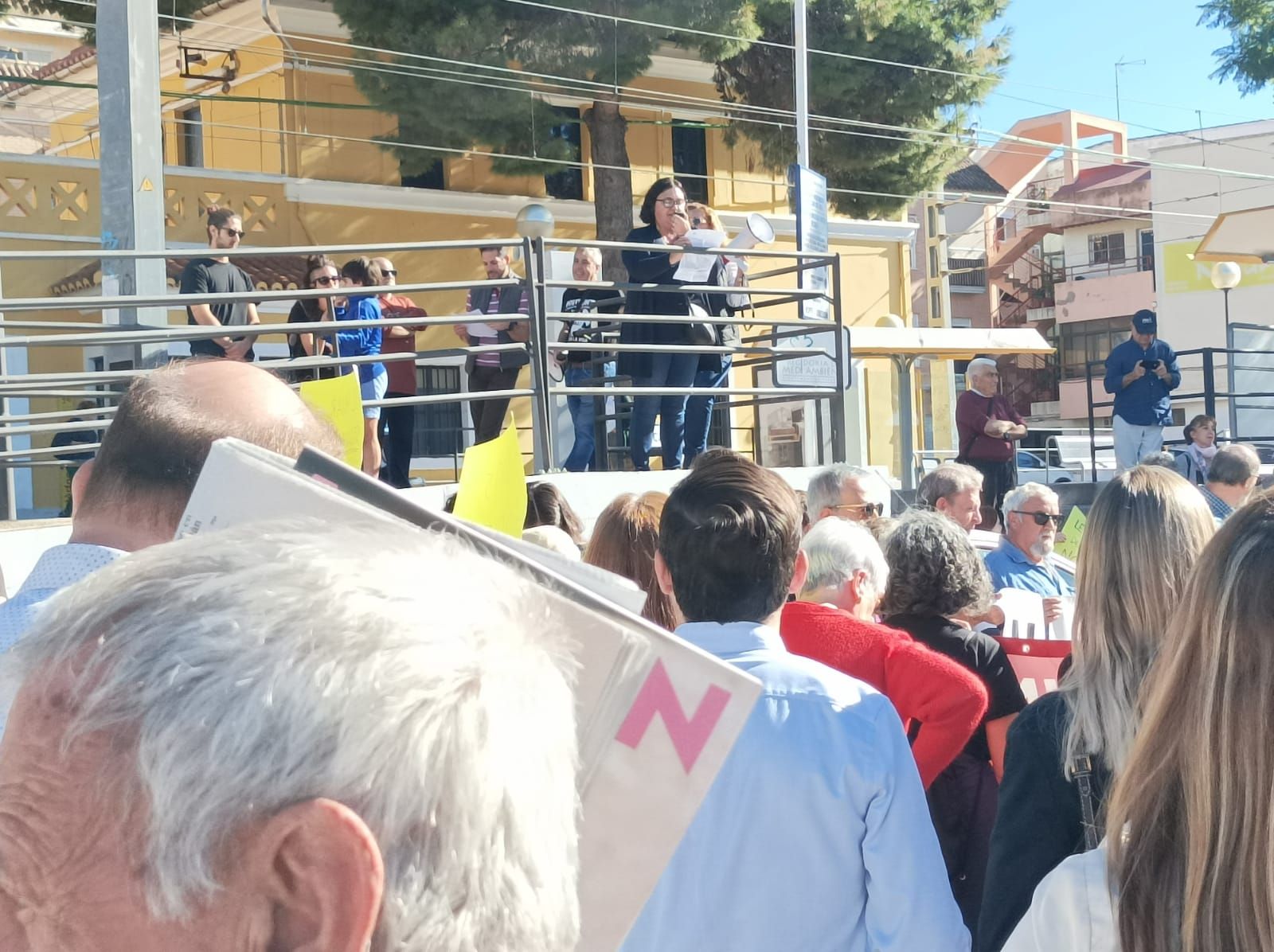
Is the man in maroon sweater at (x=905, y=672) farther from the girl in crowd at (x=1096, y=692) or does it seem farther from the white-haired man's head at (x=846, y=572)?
the girl in crowd at (x=1096, y=692)

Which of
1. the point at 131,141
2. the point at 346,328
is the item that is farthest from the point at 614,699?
the point at 131,141

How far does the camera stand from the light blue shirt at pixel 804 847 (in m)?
2.50

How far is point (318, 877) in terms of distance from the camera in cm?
83

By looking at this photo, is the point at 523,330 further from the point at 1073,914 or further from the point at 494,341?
the point at 1073,914

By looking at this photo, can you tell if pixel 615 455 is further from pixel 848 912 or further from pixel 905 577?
pixel 848 912

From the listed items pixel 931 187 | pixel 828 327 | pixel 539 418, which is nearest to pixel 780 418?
pixel 931 187

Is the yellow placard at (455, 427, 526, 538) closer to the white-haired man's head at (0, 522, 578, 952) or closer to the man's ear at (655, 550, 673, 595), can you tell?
the man's ear at (655, 550, 673, 595)

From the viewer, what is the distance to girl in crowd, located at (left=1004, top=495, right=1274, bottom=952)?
1500 millimetres

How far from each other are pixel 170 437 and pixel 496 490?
490 mm

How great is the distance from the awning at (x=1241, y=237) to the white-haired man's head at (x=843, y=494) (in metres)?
→ 10.0

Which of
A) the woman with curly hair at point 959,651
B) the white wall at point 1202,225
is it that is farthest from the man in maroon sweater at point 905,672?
the white wall at point 1202,225

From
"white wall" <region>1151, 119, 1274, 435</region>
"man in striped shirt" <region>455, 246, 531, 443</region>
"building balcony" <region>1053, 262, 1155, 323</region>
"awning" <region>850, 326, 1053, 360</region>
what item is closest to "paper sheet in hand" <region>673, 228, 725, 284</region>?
"man in striped shirt" <region>455, 246, 531, 443</region>

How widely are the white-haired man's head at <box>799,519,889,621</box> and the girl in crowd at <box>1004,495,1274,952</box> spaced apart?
5.87ft

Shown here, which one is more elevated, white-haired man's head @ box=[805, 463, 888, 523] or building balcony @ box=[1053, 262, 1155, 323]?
building balcony @ box=[1053, 262, 1155, 323]
